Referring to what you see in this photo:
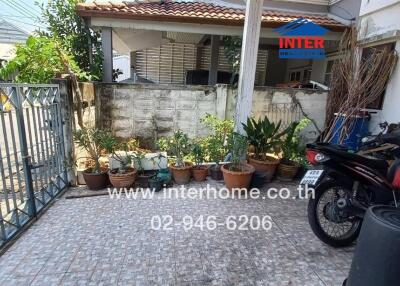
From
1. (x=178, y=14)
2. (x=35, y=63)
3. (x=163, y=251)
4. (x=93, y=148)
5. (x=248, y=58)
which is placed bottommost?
(x=163, y=251)

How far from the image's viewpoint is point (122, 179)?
3.52 m

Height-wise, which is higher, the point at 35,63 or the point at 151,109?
the point at 35,63

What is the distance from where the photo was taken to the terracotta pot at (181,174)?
12.5 ft

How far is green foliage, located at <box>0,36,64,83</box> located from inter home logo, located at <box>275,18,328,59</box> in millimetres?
4523

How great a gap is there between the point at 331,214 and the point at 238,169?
5.00 feet

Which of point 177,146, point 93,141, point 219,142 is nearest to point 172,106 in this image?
point 177,146

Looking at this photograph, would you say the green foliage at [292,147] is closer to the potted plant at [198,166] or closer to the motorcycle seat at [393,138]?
the potted plant at [198,166]

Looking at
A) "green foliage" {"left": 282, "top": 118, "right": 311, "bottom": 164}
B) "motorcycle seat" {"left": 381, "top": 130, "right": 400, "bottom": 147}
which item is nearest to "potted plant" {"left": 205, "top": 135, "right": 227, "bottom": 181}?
"green foliage" {"left": 282, "top": 118, "right": 311, "bottom": 164}

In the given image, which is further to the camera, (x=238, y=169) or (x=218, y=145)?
(x=218, y=145)

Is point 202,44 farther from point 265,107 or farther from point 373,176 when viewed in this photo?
point 373,176

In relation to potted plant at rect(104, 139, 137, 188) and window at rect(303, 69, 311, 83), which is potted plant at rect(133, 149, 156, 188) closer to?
potted plant at rect(104, 139, 137, 188)

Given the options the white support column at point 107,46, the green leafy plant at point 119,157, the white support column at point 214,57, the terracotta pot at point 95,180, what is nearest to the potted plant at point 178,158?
the green leafy plant at point 119,157

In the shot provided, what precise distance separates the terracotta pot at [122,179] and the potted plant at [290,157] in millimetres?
2340

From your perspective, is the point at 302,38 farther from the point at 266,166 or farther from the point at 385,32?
the point at 266,166
